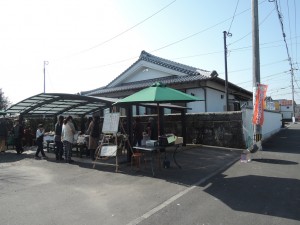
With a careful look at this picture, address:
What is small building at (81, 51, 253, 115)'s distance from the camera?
1847 cm

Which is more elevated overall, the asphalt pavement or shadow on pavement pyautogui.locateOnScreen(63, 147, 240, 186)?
shadow on pavement pyautogui.locateOnScreen(63, 147, 240, 186)

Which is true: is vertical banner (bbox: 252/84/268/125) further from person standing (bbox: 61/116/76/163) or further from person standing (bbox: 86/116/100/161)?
person standing (bbox: 61/116/76/163)

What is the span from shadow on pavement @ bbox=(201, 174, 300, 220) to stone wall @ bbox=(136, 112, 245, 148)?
19.6 feet

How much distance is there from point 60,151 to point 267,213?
8975 mm

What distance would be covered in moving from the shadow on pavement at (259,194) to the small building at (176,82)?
32.8 ft

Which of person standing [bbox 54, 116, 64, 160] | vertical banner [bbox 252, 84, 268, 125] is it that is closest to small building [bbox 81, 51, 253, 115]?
vertical banner [bbox 252, 84, 268, 125]

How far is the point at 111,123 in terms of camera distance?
33.0 feet

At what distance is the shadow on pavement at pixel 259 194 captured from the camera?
5344mm

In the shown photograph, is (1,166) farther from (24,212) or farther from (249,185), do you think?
(249,185)

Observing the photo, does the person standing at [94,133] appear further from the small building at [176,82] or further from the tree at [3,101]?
the tree at [3,101]

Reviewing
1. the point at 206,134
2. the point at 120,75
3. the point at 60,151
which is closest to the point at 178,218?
the point at 60,151

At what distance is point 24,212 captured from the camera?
5.55 metres

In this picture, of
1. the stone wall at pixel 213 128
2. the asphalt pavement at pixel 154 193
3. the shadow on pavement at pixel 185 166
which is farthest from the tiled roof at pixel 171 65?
the asphalt pavement at pixel 154 193

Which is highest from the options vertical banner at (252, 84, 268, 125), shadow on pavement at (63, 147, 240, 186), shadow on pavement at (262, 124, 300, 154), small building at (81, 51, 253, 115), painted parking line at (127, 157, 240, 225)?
small building at (81, 51, 253, 115)
